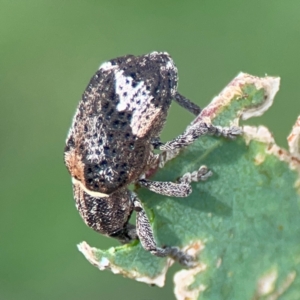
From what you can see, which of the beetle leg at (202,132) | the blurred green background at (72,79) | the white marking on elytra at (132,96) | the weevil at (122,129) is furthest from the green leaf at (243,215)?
the blurred green background at (72,79)

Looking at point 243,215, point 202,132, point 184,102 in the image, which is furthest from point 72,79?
point 243,215

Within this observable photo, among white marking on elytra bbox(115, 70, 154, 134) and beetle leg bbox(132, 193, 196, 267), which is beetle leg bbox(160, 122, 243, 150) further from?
beetle leg bbox(132, 193, 196, 267)

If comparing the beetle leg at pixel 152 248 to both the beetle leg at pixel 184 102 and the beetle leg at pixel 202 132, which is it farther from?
the beetle leg at pixel 184 102

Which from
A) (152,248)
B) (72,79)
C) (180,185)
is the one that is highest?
(180,185)

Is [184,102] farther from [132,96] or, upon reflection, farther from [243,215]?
[243,215]

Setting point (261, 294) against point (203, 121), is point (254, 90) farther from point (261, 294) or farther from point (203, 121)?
point (261, 294)

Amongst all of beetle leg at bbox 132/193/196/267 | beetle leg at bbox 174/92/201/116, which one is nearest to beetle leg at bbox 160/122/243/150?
beetle leg at bbox 132/193/196/267

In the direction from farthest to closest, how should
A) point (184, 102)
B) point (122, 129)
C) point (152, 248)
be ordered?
point (184, 102) → point (122, 129) → point (152, 248)
